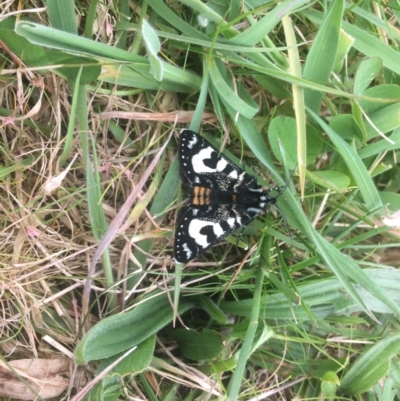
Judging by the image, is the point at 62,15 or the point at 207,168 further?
the point at 207,168

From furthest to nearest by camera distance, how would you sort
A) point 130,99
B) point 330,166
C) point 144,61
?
point 330,166, point 130,99, point 144,61

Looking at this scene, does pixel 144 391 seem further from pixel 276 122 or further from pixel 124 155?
pixel 276 122

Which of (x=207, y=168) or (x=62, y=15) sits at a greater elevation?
(x=62, y=15)

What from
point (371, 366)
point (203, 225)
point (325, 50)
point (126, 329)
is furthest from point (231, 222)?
point (371, 366)

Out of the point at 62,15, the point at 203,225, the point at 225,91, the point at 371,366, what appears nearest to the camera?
the point at 62,15

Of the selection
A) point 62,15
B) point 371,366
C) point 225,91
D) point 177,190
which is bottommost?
point 371,366

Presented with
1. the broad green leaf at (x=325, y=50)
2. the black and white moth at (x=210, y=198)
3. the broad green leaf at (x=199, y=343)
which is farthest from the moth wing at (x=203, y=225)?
the broad green leaf at (x=325, y=50)

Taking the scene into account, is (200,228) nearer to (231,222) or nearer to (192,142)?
(231,222)

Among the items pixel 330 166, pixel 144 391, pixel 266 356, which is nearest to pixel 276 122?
pixel 330 166
